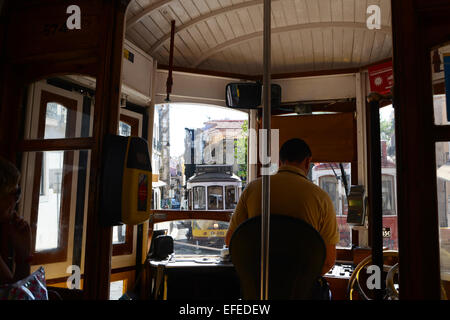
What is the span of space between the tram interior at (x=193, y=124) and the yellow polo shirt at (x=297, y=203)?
0.22m

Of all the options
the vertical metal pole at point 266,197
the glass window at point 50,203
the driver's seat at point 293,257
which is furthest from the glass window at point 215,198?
the vertical metal pole at point 266,197

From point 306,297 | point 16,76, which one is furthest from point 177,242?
point 306,297

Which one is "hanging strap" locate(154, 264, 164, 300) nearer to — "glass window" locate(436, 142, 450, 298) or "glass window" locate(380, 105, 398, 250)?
"glass window" locate(380, 105, 398, 250)

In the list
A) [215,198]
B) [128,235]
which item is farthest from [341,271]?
[128,235]

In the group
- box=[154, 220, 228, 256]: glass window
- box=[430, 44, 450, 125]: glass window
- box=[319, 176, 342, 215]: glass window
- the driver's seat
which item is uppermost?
box=[430, 44, 450, 125]: glass window

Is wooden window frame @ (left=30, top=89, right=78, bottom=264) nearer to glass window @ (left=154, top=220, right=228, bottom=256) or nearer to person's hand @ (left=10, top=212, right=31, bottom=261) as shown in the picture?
person's hand @ (left=10, top=212, right=31, bottom=261)

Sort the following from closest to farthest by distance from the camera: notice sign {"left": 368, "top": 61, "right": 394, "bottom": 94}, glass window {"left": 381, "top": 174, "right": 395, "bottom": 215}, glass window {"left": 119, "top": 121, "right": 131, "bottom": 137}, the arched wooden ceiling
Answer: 1. the arched wooden ceiling
2. glass window {"left": 381, "top": 174, "right": 395, "bottom": 215}
3. notice sign {"left": 368, "top": 61, "right": 394, "bottom": 94}
4. glass window {"left": 119, "top": 121, "right": 131, "bottom": 137}

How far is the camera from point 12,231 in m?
1.73

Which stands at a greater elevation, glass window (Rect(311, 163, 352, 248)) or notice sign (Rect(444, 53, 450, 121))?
notice sign (Rect(444, 53, 450, 121))

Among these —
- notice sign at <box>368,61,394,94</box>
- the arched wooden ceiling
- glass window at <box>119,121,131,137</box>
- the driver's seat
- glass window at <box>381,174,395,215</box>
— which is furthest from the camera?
glass window at <box>119,121,131,137</box>

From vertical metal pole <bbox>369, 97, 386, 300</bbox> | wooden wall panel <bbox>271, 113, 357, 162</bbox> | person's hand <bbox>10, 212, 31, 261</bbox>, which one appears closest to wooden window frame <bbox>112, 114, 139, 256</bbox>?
wooden wall panel <bbox>271, 113, 357, 162</bbox>

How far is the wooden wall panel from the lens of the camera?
12.6 feet

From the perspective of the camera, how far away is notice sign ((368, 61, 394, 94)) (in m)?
3.54

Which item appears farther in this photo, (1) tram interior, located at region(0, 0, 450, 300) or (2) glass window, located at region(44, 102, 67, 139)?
(2) glass window, located at region(44, 102, 67, 139)
